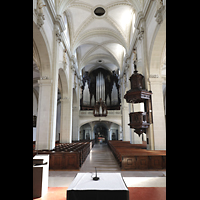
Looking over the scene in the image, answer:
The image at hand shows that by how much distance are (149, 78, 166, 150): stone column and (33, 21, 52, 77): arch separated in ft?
16.0

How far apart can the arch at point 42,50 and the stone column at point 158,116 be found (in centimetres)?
487

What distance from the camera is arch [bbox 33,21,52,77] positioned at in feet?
22.9

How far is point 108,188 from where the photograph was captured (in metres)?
2.06

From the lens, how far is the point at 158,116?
7.50 meters

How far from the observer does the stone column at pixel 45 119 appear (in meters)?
7.54

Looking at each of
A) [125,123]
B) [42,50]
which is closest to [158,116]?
[42,50]

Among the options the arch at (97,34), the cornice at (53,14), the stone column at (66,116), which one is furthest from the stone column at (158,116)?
the stone column at (66,116)

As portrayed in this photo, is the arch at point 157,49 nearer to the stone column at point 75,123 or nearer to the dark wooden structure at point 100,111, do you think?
the dark wooden structure at point 100,111

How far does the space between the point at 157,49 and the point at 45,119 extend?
5878mm

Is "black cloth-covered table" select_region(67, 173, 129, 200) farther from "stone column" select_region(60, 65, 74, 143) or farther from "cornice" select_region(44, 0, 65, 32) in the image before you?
"stone column" select_region(60, 65, 74, 143)

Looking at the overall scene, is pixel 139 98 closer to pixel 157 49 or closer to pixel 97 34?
pixel 157 49
